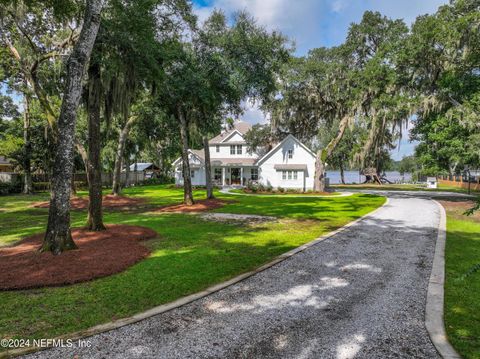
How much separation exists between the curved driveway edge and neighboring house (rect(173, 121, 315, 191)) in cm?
2426

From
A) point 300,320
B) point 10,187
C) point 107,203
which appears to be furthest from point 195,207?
point 10,187

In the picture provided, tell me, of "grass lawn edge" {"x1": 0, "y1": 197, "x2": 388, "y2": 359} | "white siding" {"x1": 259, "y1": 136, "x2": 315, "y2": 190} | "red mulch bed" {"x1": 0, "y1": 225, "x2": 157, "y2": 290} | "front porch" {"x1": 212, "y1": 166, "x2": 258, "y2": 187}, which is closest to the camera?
"grass lawn edge" {"x1": 0, "y1": 197, "x2": 388, "y2": 359}

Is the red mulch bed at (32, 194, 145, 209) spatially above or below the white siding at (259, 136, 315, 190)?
below

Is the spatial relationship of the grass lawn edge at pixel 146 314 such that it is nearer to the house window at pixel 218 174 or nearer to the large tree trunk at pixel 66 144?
the large tree trunk at pixel 66 144

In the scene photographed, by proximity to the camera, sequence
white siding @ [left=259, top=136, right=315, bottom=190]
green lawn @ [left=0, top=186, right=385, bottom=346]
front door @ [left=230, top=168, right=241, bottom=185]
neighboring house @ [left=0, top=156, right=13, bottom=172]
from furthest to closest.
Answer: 1. front door @ [left=230, top=168, right=241, bottom=185]
2. neighboring house @ [left=0, top=156, right=13, bottom=172]
3. white siding @ [left=259, top=136, right=315, bottom=190]
4. green lawn @ [left=0, top=186, right=385, bottom=346]

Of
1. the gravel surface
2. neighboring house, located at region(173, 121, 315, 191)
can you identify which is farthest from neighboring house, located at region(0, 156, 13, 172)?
the gravel surface

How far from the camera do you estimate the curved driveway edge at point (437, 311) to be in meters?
3.80

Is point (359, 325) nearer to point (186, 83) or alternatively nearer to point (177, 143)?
point (186, 83)

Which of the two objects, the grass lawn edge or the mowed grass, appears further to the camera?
the mowed grass

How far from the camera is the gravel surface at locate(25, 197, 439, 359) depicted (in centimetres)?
372

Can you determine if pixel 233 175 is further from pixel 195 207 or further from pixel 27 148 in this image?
pixel 27 148

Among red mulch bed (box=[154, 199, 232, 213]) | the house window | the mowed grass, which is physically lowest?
the mowed grass

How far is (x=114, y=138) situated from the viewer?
35.3 metres

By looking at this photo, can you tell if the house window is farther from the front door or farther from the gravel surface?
the gravel surface
